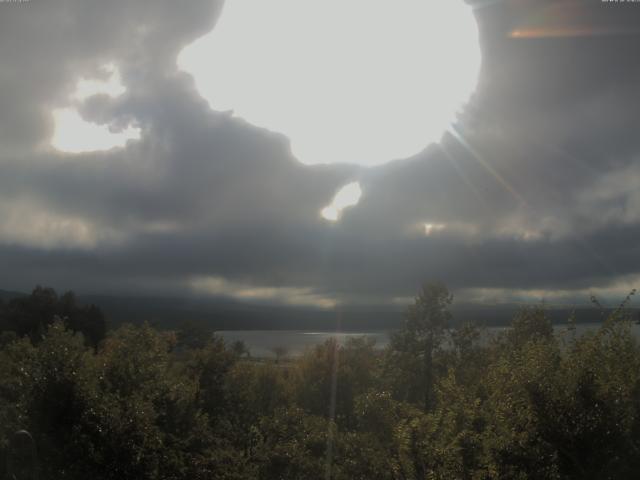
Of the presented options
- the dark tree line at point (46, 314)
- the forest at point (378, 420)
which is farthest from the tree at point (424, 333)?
the dark tree line at point (46, 314)

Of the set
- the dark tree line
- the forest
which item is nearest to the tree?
the forest

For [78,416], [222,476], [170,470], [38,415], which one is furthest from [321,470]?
[38,415]

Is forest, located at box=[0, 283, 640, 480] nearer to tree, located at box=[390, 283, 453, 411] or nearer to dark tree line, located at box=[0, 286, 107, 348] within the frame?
tree, located at box=[390, 283, 453, 411]

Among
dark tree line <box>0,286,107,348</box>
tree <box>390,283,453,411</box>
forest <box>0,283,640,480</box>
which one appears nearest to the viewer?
forest <box>0,283,640,480</box>

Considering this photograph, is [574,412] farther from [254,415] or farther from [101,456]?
[254,415]

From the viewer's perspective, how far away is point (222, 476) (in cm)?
1639

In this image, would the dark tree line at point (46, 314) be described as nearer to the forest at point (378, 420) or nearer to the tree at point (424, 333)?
the forest at point (378, 420)

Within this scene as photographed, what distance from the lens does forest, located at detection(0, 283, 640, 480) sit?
10805mm

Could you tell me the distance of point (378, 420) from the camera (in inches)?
679

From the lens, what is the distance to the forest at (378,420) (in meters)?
10.8

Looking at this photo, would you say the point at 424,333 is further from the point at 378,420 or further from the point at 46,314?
the point at 46,314

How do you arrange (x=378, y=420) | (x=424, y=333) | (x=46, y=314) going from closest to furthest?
(x=378, y=420), (x=424, y=333), (x=46, y=314)

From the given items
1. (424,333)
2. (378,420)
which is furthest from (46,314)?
(378,420)

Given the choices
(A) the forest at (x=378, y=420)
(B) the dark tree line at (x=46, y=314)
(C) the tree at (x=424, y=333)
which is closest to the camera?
(A) the forest at (x=378, y=420)
